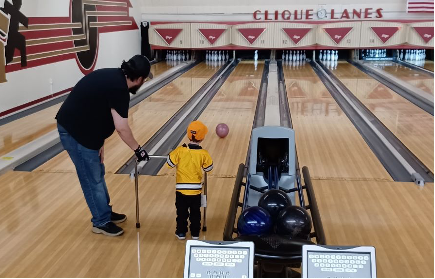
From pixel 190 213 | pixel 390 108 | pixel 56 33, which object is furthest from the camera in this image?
pixel 56 33

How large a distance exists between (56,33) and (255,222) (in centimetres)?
602

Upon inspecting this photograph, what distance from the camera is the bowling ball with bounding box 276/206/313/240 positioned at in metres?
2.12

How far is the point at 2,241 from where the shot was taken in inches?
107

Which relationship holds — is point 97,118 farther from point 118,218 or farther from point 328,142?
point 328,142

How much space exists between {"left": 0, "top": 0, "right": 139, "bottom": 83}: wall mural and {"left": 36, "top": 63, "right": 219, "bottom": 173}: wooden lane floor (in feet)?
4.87

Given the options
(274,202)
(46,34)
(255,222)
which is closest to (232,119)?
(46,34)

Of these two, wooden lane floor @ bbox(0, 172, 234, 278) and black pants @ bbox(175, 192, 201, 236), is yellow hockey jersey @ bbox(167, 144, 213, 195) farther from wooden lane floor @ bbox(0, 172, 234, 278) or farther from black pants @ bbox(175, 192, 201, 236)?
wooden lane floor @ bbox(0, 172, 234, 278)

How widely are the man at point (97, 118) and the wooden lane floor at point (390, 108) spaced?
6.69 feet

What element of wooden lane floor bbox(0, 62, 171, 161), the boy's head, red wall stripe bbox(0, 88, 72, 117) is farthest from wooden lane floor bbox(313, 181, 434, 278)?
red wall stripe bbox(0, 88, 72, 117)

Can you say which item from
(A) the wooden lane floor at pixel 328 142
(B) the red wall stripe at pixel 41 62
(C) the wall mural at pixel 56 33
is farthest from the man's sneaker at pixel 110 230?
(B) the red wall stripe at pixel 41 62

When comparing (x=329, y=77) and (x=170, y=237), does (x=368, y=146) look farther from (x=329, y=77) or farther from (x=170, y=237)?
(x=329, y=77)

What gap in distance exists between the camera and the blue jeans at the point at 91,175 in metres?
2.63

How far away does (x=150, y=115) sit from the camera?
6.11 meters

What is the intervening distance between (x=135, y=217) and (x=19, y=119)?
3220 millimetres
